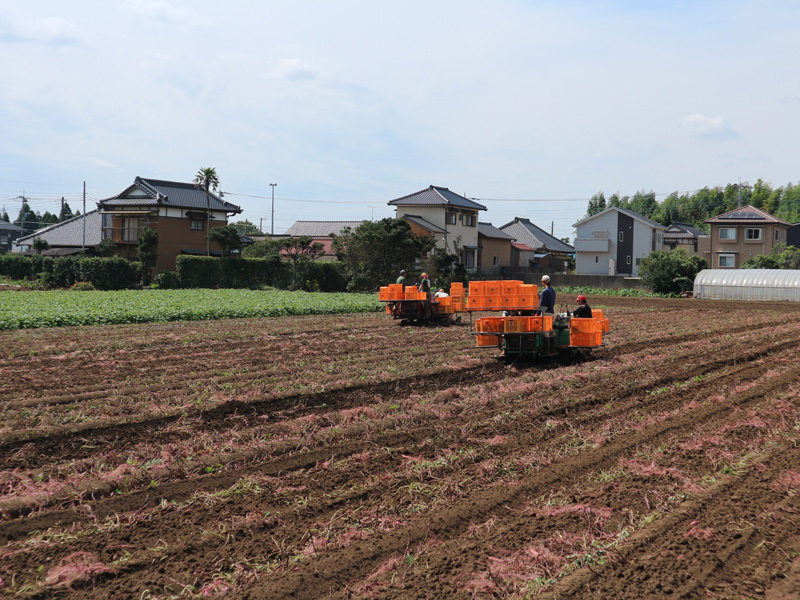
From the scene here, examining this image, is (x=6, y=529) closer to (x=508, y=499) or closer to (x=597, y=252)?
(x=508, y=499)

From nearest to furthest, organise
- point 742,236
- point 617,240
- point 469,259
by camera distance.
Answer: point 742,236, point 469,259, point 617,240

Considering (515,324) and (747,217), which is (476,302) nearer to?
(515,324)

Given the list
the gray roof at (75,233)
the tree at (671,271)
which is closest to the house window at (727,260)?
the tree at (671,271)

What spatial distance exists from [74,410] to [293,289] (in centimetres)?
3540

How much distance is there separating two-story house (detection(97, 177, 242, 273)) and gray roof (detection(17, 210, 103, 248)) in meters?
6.22

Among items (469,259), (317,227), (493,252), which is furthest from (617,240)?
(317,227)

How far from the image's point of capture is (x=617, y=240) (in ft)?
216

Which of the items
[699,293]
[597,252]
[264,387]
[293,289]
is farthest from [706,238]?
[264,387]

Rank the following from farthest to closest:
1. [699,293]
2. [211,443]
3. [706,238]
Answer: [706,238] < [699,293] < [211,443]

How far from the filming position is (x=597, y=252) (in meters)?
66.6

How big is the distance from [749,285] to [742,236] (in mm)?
19148

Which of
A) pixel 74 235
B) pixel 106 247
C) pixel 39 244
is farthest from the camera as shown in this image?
pixel 74 235

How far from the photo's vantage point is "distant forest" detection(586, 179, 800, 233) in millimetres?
86688

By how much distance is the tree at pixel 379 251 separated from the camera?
1615 inches
